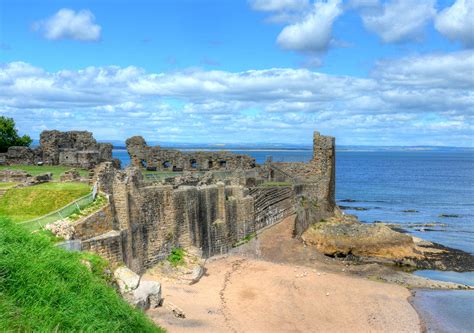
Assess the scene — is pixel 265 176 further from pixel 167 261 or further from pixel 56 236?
pixel 56 236

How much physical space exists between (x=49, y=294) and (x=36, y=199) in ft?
35.0

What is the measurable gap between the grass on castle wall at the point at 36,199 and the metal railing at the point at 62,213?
838mm

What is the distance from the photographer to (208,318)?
20422 millimetres

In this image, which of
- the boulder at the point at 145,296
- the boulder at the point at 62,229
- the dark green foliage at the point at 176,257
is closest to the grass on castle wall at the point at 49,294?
the boulder at the point at 145,296

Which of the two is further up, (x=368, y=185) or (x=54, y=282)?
(x=54, y=282)

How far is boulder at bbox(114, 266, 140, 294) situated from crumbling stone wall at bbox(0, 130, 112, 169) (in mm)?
21130

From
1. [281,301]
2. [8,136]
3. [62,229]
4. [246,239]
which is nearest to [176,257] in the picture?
[281,301]

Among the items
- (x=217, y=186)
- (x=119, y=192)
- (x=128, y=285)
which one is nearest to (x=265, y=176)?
(x=217, y=186)

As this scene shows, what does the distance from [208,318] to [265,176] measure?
22.8 m

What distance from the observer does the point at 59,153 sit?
3909 centimetres

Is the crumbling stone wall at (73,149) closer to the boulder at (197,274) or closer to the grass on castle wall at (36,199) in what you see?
the boulder at (197,274)

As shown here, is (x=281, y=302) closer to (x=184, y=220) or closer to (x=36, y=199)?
(x=184, y=220)

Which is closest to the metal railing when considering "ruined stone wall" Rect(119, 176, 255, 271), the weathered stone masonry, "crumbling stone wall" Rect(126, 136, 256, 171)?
the weathered stone masonry

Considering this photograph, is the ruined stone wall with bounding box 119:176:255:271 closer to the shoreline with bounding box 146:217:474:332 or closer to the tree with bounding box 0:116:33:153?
the shoreline with bounding box 146:217:474:332
